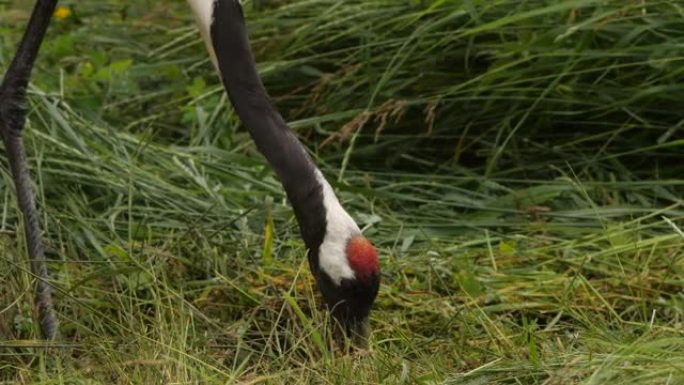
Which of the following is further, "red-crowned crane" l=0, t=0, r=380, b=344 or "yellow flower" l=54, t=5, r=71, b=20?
"yellow flower" l=54, t=5, r=71, b=20

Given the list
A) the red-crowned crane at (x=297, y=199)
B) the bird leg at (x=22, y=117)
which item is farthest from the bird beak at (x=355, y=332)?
the bird leg at (x=22, y=117)

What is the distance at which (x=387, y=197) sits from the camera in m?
5.83

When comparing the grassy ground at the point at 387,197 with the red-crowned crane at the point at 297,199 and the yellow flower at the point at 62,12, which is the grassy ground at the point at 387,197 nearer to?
the red-crowned crane at the point at 297,199

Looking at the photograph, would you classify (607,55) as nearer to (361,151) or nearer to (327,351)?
(361,151)

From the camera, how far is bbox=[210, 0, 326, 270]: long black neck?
4465 mm

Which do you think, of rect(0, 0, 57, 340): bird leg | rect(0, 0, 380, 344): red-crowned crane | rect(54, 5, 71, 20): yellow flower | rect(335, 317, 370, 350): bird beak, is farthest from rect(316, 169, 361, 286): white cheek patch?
rect(54, 5, 71, 20): yellow flower

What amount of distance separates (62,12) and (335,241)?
3.57 m

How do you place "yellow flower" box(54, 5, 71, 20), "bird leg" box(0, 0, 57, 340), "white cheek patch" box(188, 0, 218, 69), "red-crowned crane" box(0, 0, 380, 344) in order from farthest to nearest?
1. "yellow flower" box(54, 5, 71, 20)
2. "bird leg" box(0, 0, 57, 340)
3. "white cheek patch" box(188, 0, 218, 69)
4. "red-crowned crane" box(0, 0, 380, 344)

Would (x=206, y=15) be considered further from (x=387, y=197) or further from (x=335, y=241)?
(x=387, y=197)

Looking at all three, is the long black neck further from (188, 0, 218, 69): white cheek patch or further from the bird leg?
the bird leg

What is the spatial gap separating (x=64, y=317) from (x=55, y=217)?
58cm

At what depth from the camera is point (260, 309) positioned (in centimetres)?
493

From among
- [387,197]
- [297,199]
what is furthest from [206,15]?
[387,197]

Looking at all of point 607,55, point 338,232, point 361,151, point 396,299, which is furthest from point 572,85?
point 338,232
